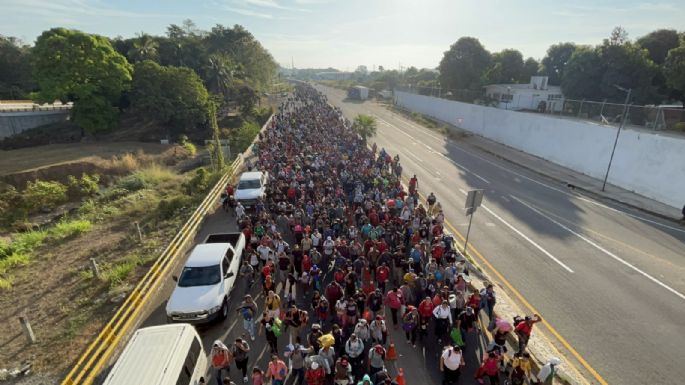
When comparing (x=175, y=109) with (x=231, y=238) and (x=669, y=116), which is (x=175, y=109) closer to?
(x=231, y=238)

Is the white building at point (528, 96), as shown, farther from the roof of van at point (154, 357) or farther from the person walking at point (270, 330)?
the roof of van at point (154, 357)

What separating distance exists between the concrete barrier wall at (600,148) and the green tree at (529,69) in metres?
34.2

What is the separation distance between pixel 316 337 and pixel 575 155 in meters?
29.7

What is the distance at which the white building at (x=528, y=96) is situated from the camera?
43350 millimetres

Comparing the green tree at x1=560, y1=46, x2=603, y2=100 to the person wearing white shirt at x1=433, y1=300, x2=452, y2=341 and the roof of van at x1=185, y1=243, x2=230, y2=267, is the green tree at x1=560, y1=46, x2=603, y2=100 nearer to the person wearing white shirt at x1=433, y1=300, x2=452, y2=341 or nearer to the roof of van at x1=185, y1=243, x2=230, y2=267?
the person wearing white shirt at x1=433, y1=300, x2=452, y2=341

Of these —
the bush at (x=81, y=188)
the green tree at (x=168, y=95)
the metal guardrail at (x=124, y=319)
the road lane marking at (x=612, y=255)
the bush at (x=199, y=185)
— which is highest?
the green tree at (x=168, y=95)

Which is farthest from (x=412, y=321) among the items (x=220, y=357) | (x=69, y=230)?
(x=69, y=230)

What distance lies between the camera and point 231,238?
45.7ft

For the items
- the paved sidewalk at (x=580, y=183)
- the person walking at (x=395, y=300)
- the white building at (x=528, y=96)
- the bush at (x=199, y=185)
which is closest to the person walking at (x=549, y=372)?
the person walking at (x=395, y=300)

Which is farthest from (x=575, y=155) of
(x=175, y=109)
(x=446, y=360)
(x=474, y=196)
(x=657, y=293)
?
(x=175, y=109)

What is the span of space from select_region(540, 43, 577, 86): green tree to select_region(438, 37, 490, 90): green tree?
14985 mm

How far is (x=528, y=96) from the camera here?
4669 cm

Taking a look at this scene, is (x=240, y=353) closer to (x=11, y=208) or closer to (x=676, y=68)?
(x=11, y=208)

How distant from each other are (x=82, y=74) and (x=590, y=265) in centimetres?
5558
